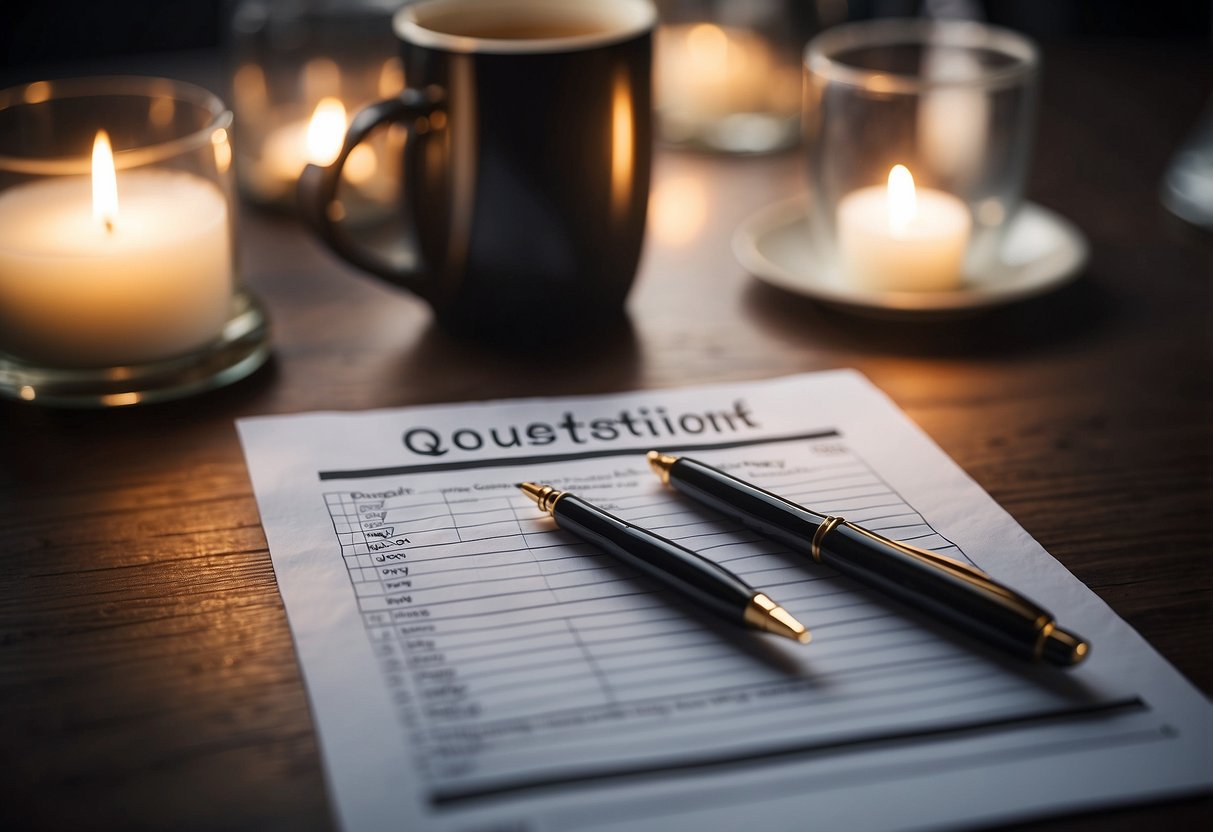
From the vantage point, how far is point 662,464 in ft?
1.88

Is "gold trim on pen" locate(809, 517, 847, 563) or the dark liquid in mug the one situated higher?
the dark liquid in mug

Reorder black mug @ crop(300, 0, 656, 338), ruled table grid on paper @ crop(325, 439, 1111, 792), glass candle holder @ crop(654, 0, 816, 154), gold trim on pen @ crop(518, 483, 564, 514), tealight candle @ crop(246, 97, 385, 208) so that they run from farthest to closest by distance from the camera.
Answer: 1. glass candle holder @ crop(654, 0, 816, 154)
2. tealight candle @ crop(246, 97, 385, 208)
3. black mug @ crop(300, 0, 656, 338)
4. gold trim on pen @ crop(518, 483, 564, 514)
5. ruled table grid on paper @ crop(325, 439, 1111, 792)

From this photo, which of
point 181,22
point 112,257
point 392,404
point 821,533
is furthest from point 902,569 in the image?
point 181,22

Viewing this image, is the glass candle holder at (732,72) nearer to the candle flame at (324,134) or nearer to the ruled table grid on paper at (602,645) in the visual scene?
the candle flame at (324,134)

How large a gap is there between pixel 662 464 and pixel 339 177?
258 millimetres

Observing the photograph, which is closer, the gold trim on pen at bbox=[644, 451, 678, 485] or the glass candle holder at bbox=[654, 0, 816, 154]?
the gold trim on pen at bbox=[644, 451, 678, 485]

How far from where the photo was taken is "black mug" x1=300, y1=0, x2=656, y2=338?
0.66 metres

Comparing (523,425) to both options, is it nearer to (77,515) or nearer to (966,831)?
(77,515)

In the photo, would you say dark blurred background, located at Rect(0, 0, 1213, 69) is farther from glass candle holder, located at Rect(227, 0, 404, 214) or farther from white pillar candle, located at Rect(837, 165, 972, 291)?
white pillar candle, located at Rect(837, 165, 972, 291)

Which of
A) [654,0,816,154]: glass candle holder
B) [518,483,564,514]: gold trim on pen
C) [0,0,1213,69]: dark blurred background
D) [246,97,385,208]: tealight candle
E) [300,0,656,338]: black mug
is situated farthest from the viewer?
[0,0,1213,69]: dark blurred background

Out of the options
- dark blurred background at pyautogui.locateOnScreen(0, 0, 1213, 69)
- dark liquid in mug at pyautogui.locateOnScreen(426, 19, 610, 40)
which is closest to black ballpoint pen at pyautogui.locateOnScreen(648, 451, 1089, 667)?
dark liquid in mug at pyautogui.locateOnScreen(426, 19, 610, 40)

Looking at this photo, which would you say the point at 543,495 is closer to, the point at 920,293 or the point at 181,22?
the point at 920,293

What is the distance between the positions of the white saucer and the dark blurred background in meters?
0.79

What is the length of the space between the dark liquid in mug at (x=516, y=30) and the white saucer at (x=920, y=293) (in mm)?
171
